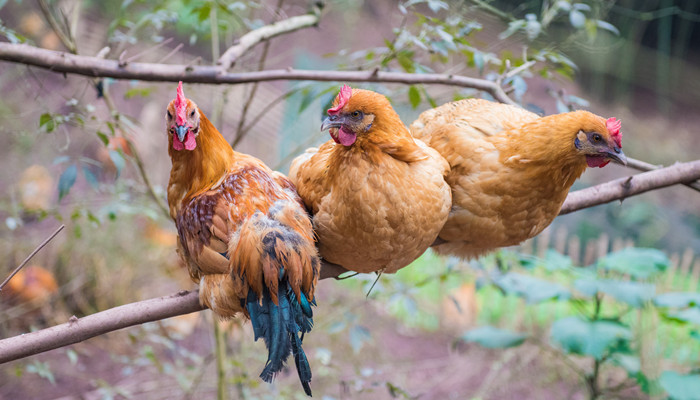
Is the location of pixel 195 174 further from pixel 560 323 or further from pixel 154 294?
pixel 154 294

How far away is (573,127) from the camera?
1.42m

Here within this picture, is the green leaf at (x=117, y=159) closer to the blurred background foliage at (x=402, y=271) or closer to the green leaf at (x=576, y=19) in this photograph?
the blurred background foliage at (x=402, y=271)

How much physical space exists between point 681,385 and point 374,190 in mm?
1856

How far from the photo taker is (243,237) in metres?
1.32

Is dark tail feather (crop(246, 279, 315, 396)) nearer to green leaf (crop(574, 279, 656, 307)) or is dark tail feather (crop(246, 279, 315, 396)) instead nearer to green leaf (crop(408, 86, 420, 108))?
green leaf (crop(408, 86, 420, 108))

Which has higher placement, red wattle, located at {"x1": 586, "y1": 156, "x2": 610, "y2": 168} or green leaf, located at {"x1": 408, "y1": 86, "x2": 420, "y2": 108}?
green leaf, located at {"x1": 408, "y1": 86, "x2": 420, "y2": 108}

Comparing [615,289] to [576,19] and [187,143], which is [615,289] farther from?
[187,143]

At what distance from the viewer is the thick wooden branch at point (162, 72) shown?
4.89 ft

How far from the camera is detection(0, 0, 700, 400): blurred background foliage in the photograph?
7.03 ft

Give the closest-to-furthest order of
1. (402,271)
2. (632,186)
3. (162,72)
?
(162,72) → (632,186) → (402,271)

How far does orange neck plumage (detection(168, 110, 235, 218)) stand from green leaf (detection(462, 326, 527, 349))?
5.37ft

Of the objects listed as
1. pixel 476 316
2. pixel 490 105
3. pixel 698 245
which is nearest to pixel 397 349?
pixel 476 316

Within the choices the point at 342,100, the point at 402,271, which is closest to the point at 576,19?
the point at 342,100

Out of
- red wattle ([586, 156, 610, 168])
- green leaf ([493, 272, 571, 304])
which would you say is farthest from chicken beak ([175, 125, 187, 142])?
green leaf ([493, 272, 571, 304])
